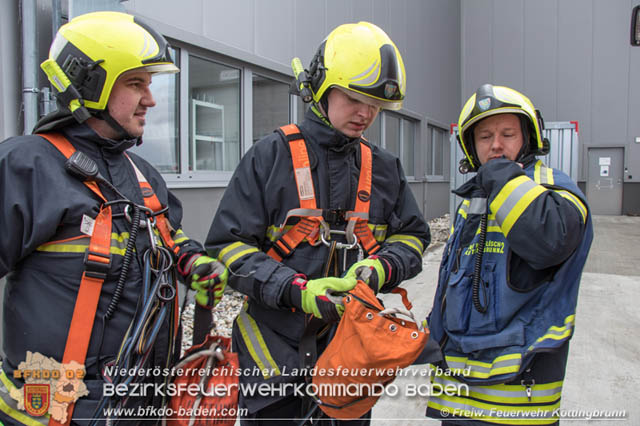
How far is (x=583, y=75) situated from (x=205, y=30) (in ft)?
55.9

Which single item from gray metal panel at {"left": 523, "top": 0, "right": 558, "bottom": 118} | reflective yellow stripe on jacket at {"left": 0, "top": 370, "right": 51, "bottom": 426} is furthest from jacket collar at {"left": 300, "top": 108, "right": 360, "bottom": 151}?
gray metal panel at {"left": 523, "top": 0, "right": 558, "bottom": 118}

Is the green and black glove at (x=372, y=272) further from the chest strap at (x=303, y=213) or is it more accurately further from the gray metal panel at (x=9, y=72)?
the gray metal panel at (x=9, y=72)

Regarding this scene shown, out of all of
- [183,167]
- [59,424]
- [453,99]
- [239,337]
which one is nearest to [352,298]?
[239,337]

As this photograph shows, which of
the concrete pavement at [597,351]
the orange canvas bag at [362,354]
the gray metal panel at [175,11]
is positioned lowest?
the concrete pavement at [597,351]

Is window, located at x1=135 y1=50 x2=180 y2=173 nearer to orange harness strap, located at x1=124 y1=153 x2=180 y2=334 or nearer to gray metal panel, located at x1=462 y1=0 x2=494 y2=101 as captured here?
orange harness strap, located at x1=124 y1=153 x2=180 y2=334

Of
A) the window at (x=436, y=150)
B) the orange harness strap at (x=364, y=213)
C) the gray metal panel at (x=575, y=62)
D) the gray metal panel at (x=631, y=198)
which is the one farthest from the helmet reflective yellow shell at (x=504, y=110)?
the gray metal panel at (x=631, y=198)

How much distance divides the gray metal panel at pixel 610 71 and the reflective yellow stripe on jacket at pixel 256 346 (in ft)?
64.7

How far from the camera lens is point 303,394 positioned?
182 centimetres

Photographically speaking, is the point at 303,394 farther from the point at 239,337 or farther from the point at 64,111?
the point at 64,111

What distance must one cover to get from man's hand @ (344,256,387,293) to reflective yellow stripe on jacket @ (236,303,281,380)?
0.42 m

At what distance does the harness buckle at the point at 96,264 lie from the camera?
1.44 metres

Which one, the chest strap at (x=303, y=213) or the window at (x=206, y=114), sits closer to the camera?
the chest strap at (x=303, y=213)

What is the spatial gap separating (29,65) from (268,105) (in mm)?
3997

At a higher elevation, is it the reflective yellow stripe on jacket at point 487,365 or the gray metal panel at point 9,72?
the gray metal panel at point 9,72
